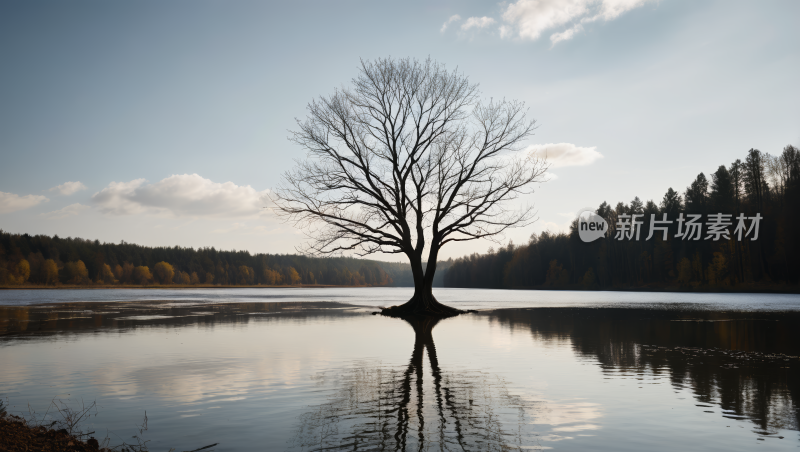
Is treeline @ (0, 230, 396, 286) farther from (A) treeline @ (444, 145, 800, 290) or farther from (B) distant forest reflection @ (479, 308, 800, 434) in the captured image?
(B) distant forest reflection @ (479, 308, 800, 434)

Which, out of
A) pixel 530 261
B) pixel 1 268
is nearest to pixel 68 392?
pixel 530 261

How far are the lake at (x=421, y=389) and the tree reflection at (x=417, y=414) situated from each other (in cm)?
4

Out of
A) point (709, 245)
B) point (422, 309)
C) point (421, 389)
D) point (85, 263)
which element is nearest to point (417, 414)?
point (421, 389)

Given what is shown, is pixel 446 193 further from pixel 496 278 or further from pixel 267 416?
Answer: pixel 496 278

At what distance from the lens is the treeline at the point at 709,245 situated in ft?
251

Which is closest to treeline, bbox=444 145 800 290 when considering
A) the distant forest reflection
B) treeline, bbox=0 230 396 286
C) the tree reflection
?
the distant forest reflection

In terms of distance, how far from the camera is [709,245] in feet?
296

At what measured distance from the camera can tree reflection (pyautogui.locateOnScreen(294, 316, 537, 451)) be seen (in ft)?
22.4

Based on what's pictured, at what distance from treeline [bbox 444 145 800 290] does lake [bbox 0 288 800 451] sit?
7020 cm

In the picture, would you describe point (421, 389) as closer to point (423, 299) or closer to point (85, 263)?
point (423, 299)

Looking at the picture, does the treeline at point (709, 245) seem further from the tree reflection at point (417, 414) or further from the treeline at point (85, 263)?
the treeline at point (85, 263)

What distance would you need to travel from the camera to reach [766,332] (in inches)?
853

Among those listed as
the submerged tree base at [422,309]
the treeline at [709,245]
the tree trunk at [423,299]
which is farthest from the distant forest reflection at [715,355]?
the treeline at [709,245]

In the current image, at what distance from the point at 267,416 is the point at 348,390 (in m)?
2.33
